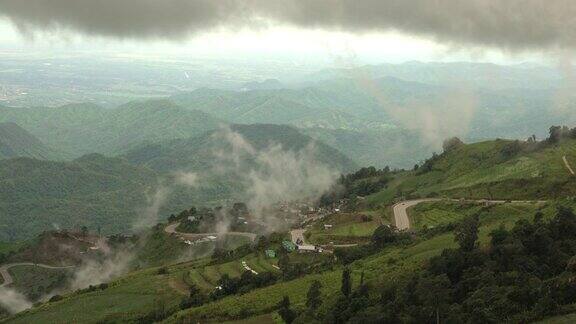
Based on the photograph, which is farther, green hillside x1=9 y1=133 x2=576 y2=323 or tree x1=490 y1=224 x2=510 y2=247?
tree x1=490 y1=224 x2=510 y2=247

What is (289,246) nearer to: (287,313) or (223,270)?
(223,270)

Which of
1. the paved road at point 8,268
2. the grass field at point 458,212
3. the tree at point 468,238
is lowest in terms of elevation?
the paved road at point 8,268

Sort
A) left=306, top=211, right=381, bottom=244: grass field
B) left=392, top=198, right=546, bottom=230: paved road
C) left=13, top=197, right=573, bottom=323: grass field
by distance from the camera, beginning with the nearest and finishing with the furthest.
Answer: left=13, top=197, right=573, bottom=323: grass field
left=392, top=198, right=546, bottom=230: paved road
left=306, top=211, right=381, bottom=244: grass field

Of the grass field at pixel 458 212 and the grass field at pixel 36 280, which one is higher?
the grass field at pixel 458 212

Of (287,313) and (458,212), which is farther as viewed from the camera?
(458,212)

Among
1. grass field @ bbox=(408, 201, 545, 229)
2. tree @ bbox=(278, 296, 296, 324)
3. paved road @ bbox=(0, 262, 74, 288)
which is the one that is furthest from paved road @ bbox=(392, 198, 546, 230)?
paved road @ bbox=(0, 262, 74, 288)

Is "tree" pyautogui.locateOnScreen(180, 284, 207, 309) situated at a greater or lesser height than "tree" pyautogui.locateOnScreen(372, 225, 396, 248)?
lesser

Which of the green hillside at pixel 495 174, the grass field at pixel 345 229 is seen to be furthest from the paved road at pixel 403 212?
the green hillside at pixel 495 174

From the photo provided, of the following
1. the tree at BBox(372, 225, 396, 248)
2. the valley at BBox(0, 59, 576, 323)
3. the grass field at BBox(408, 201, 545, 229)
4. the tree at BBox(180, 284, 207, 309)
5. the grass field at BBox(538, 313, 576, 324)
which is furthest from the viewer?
the grass field at BBox(408, 201, 545, 229)

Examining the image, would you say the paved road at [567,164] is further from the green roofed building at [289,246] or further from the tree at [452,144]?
the green roofed building at [289,246]

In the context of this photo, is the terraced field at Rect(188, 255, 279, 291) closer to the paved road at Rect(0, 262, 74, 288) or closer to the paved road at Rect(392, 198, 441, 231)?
the paved road at Rect(392, 198, 441, 231)

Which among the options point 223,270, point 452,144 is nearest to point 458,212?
point 223,270

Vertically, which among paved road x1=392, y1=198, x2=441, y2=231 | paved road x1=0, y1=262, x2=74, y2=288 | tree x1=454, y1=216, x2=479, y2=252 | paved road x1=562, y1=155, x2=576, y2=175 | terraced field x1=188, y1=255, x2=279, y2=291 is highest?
tree x1=454, y1=216, x2=479, y2=252

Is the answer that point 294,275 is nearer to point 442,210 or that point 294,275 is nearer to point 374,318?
point 374,318
